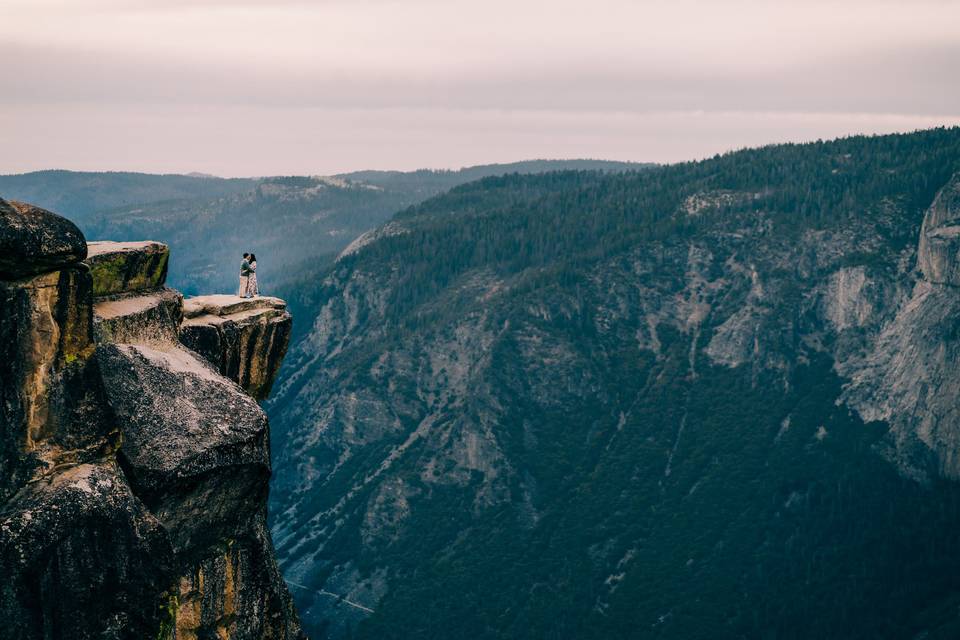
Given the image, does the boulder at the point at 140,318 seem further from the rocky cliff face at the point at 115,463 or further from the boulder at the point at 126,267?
the boulder at the point at 126,267

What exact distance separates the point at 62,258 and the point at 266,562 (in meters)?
19.5

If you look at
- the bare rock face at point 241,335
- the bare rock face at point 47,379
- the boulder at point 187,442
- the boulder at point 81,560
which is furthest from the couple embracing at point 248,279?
the boulder at point 81,560

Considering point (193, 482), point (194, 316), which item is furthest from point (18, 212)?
point (194, 316)

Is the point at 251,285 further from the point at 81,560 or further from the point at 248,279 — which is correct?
the point at 81,560

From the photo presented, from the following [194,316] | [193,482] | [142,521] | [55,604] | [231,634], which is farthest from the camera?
[194,316]

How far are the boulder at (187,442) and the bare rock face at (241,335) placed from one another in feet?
23.8

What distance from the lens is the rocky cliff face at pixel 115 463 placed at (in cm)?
4312

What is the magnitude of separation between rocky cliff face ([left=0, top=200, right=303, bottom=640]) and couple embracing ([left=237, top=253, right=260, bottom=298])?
56.3 ft

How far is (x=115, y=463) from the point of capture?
46719 mm

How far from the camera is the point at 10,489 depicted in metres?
43.3

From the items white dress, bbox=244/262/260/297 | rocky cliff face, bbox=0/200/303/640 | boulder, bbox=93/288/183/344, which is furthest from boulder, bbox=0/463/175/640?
white dress, bbox=244/262/260/297

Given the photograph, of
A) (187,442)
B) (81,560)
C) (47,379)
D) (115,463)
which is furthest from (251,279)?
(81,560)

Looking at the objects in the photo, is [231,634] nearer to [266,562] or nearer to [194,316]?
[266,562]

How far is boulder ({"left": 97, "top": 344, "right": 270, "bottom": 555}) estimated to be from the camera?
1932 inches
